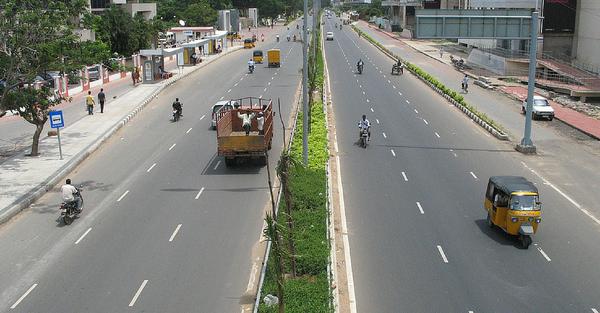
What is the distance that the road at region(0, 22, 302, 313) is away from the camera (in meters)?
14.3

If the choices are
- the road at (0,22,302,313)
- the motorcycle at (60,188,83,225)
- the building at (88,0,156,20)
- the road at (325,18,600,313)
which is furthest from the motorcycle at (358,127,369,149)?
the building at (88,0,156,20)

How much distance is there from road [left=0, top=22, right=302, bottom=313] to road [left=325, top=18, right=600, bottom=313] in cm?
310

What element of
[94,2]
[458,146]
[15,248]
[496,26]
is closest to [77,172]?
[15,248]

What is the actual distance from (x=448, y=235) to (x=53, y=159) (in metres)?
17.0

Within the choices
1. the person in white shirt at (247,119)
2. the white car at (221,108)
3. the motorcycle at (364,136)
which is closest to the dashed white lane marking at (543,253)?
the person in white shirt at (247,119)

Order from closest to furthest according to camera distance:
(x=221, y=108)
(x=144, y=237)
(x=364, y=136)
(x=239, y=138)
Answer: (x=144, y=237) < (x=239, y=138) < (x=221, y=108) < (x=364, y=136)

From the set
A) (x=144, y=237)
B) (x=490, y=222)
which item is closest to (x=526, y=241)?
(x=490, y=222)

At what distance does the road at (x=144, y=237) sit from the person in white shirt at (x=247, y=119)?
1.56 m

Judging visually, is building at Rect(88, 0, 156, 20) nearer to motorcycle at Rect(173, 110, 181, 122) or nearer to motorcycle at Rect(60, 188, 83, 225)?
motorcycle at Rect(173, 110, 181, 122)

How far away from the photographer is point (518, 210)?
17.3 meters

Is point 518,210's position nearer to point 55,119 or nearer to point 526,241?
point 526,241

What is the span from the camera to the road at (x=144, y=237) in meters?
14.3

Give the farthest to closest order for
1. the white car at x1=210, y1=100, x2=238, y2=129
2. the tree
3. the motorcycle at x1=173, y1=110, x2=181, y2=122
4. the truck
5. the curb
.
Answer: the motorcycle at x1=173, y1=110, x2=181, y2=122 → the curb → the white car at x1=210, y1=100, x2=238, y2=129 → the tree → the truck

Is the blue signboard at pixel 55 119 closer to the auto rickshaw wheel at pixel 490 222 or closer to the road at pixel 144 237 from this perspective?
the road at pixel 144 237
